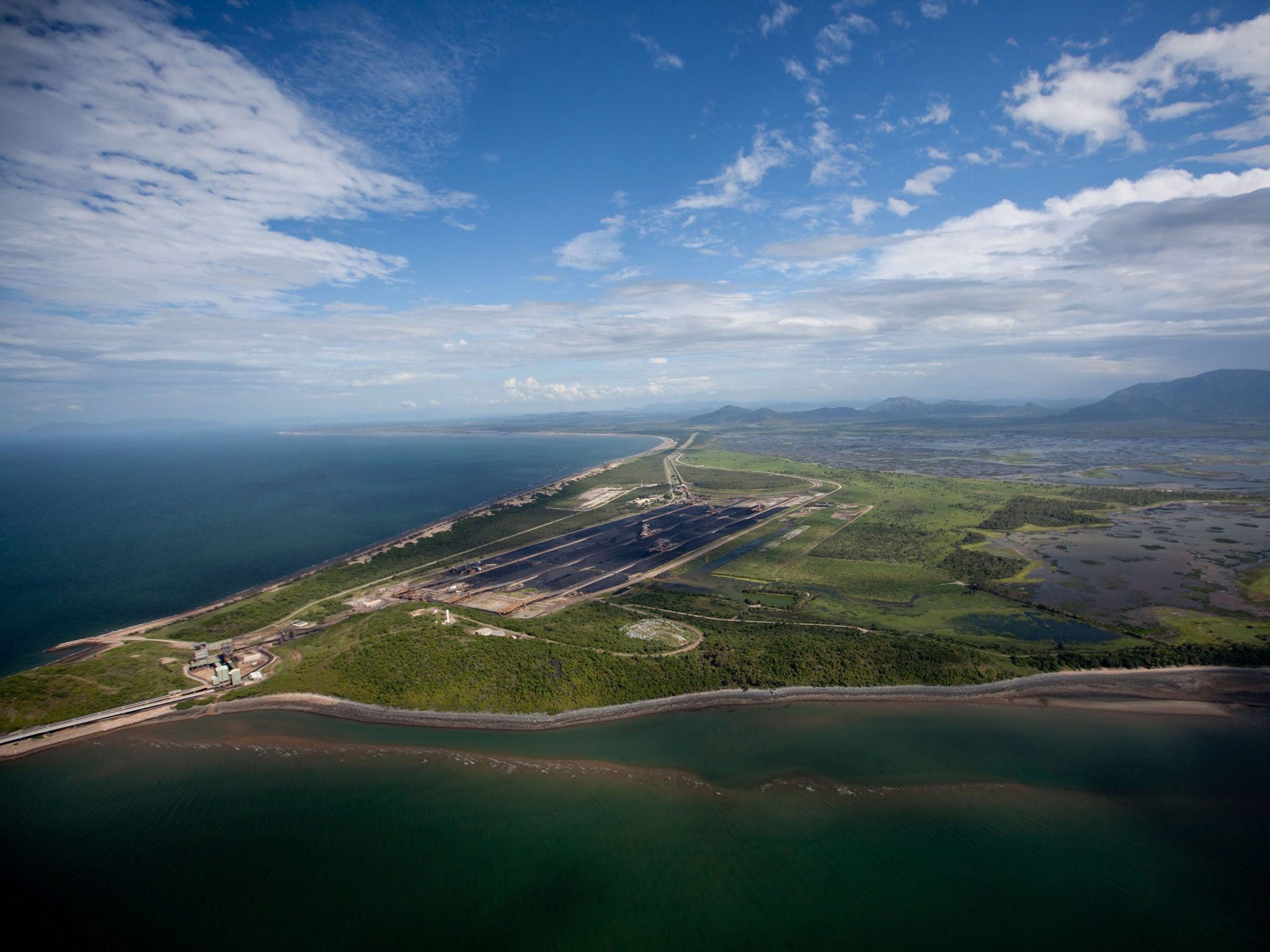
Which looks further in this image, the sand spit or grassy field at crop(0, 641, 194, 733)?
the sand spit

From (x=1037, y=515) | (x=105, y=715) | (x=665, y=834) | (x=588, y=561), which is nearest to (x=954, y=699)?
(x=665, y=834)

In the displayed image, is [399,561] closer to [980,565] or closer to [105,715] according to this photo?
[105,715]

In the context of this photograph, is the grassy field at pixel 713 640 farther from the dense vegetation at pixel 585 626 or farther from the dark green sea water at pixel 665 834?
the dark green sea water at pixel 665 834

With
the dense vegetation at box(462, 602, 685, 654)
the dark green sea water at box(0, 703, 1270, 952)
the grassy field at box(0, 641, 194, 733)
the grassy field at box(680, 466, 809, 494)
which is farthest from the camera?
the grassy field at box(680, 466, 809, 494)

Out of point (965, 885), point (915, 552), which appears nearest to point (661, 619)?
point (965, 885)

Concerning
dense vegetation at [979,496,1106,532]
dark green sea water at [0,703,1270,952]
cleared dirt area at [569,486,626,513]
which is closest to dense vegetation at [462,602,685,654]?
dark green sea water at [0,703,1270,952]

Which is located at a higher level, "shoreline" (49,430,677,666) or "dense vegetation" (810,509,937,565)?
"shoreline" (49,430,677,666)

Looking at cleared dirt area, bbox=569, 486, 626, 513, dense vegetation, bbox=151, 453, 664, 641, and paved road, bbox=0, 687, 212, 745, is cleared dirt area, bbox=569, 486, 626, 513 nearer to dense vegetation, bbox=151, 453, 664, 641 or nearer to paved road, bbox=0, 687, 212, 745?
dense vegetation, bbox=151, 453, 664, 641
